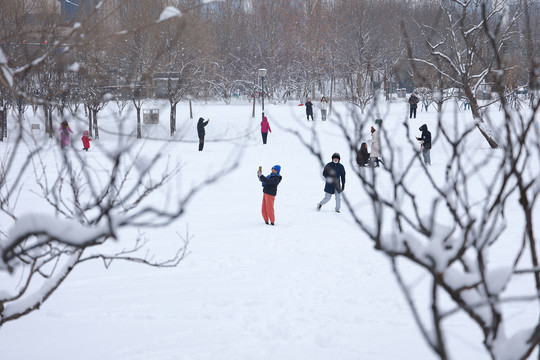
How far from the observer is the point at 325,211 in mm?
10727

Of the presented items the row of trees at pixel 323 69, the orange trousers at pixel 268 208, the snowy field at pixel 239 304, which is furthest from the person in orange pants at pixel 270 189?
the row of trees at pixel 323 69

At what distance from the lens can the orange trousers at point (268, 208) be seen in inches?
367

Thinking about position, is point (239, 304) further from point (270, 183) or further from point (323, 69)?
point (323, 69)

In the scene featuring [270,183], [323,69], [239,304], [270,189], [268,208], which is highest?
[323,69]

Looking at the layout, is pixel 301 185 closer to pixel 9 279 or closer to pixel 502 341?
pixel 9 279

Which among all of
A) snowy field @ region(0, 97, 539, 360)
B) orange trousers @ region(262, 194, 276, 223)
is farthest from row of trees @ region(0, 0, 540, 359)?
orange trousers @ region(262, 194, 276, 223)

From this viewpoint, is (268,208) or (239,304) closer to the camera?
(239,304)

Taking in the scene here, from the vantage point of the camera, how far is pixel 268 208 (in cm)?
940

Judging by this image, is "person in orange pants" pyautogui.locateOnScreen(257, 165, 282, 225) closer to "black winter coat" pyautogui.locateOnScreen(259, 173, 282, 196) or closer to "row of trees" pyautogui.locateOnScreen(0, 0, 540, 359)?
"black winter coat" pyautogui.locateOnScreen(259, 173, 282, 196)

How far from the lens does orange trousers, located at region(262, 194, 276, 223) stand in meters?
9.32

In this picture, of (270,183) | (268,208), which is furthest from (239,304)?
(270,183)

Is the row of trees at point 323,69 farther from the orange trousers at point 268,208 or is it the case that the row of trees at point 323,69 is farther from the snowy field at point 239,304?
→ the orange trousers at point 268,208

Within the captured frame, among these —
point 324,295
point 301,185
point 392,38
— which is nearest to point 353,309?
point 324,295

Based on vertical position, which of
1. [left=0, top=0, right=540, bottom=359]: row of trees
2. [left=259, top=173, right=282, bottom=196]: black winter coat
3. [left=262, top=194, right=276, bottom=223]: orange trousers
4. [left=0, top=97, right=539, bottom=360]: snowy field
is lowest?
[left=0, top=97, right=539, bottom=360]: snowy field
